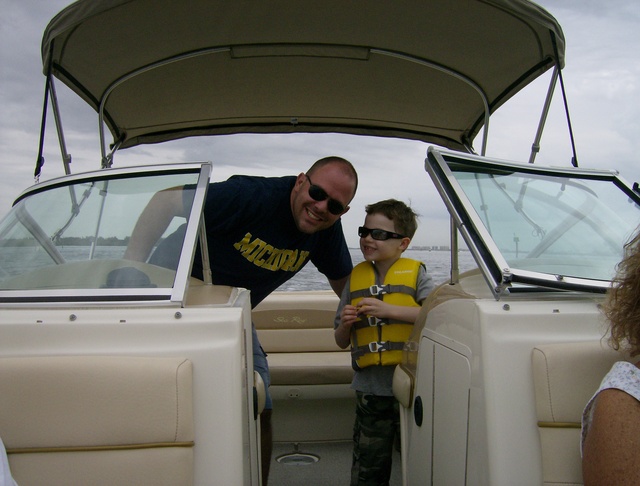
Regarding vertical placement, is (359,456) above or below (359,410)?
below

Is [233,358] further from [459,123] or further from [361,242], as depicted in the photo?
[459,123]

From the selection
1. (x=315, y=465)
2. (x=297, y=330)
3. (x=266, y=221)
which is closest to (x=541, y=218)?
(x=266, y=221)

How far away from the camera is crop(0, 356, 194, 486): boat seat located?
4.05 ft

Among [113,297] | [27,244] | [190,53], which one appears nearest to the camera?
[113,297]

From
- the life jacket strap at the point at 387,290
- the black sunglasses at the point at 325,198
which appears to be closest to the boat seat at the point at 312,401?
the life jacket strap at the point at 387,290

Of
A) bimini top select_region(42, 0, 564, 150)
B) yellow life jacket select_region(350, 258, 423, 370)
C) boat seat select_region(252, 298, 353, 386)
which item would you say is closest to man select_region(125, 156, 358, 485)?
yellow life jacket select_region(350, 258, 423, 370)

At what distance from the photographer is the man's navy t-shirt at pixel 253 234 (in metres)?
2.18

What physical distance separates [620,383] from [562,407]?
0.19 meters

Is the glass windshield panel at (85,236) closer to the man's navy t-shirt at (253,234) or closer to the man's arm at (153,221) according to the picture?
the man's arm at (153,221)

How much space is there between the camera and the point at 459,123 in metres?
3.20

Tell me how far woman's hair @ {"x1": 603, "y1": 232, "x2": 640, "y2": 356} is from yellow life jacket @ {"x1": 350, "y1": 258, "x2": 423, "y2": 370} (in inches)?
40.0

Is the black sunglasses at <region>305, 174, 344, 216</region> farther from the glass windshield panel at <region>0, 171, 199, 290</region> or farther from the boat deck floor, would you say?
the boat deck floor

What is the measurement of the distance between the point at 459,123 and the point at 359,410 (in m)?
1.85

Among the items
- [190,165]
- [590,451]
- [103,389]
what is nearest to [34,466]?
[103,389]
